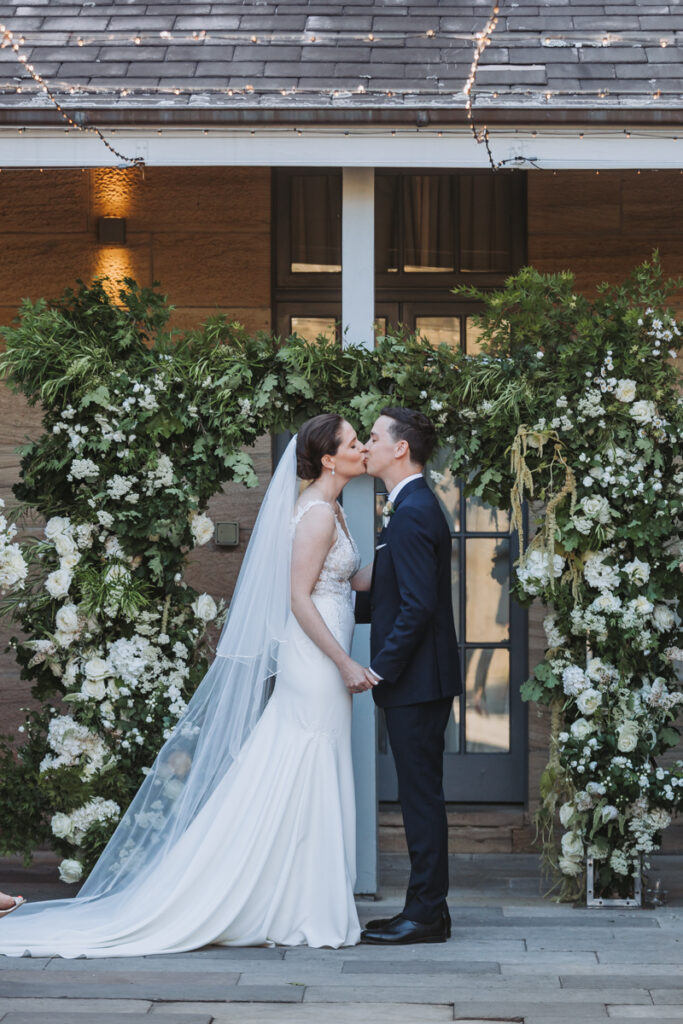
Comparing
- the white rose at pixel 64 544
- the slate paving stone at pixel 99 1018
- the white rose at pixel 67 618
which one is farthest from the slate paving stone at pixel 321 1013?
the white rose at pixel 64 544

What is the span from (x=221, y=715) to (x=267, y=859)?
59 cm

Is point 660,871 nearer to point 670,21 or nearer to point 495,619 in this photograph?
point 495,619

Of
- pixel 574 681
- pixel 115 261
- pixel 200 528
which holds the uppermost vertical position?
pixel 115 261

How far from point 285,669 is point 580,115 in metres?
2.57

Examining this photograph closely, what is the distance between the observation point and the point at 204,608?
5.62m

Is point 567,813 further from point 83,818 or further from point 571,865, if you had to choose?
point 83,818

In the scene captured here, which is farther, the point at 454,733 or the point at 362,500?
the point at 454,733

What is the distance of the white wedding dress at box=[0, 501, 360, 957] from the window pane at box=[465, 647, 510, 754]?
208cm

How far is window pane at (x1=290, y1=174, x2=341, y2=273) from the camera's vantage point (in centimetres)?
Answer: 709

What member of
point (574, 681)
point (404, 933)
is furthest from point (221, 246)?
point (404, 933)

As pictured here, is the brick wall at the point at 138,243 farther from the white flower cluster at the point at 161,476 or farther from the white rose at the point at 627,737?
the white rose at the point at 627,737

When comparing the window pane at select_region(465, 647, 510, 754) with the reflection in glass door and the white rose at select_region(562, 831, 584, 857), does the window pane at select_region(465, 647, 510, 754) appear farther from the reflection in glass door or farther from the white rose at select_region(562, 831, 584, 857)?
the white rose at select_region(562, 831, 584, 857)

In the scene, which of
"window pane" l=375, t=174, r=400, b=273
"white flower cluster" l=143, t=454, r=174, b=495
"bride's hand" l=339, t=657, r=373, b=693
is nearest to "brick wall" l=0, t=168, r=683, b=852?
"window pane" l=375, t=174, r=400, b=273

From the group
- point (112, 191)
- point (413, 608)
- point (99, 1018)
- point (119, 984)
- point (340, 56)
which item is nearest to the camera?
point (99, 1018)
